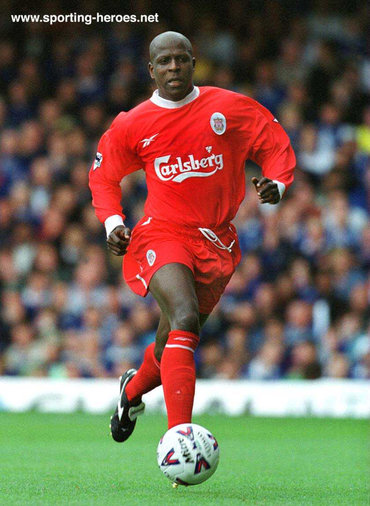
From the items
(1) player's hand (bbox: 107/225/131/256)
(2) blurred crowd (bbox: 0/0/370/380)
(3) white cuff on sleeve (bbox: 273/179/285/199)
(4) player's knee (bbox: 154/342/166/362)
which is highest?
(3) white cuff on sleeve (bbox: 273/179/285/199)

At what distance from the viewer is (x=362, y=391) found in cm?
1123

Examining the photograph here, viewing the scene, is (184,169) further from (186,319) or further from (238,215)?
(238,215)

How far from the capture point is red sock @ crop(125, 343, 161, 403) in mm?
6448

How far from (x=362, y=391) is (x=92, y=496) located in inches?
267

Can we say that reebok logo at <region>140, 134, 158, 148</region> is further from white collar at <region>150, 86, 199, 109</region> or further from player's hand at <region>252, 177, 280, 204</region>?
player's hand at <region>252, 177, 280, 204</region>

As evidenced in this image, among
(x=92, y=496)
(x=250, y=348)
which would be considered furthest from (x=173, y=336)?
(x=250, y=348)

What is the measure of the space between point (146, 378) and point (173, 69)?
76.5 inches

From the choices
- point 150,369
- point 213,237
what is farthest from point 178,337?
point 150,369

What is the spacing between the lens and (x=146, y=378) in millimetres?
6562

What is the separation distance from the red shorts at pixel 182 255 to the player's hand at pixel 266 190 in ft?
1.58

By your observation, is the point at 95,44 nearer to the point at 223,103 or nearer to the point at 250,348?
the point at 250,348

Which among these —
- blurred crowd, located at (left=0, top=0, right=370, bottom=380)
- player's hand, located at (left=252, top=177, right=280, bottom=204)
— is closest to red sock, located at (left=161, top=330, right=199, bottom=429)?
player's hand, located at (left=252, top=177, right=280, bottom=204)

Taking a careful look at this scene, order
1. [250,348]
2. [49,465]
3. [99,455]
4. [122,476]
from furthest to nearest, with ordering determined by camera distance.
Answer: [250,348] → [99,455] → [49,465] → [122,476]

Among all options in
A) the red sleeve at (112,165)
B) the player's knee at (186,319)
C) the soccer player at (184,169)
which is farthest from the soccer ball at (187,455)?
the red sleeve at (112,165)
